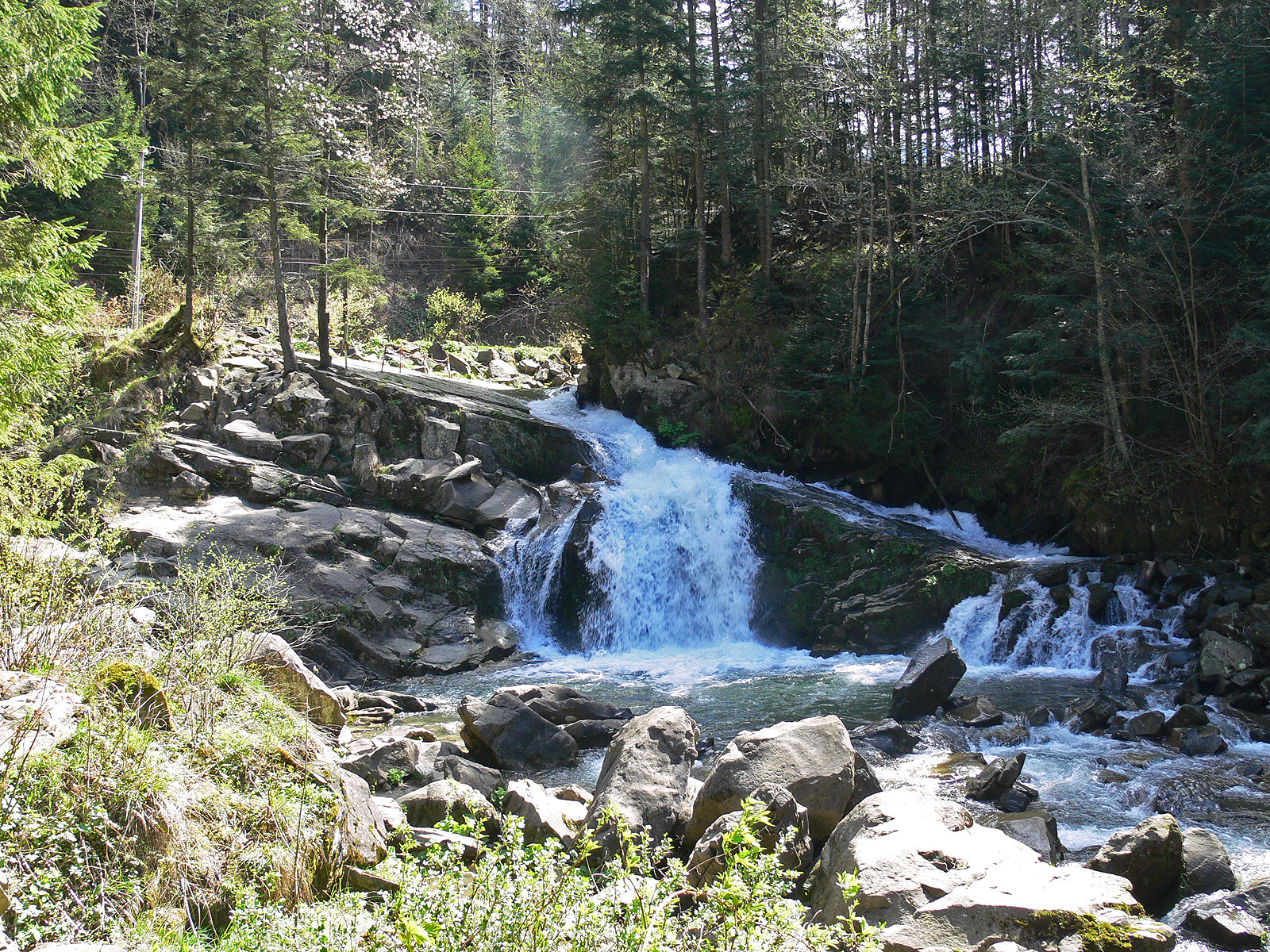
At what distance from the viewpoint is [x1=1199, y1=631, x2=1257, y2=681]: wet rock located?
10789 mm

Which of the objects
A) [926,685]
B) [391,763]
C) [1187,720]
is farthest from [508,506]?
[1187,720]

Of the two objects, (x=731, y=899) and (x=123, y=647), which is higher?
(x=123, y=647)

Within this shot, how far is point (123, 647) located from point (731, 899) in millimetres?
5150

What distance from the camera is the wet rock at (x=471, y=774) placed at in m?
8.34

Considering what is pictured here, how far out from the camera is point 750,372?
21.0m

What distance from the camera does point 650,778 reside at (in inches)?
297

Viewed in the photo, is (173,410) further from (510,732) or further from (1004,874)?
(1004,874)

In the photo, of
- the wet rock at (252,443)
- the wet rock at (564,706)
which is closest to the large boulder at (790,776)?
the wet rock at (564,706)

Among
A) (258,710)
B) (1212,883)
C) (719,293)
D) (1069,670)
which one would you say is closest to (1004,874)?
(1212,883)

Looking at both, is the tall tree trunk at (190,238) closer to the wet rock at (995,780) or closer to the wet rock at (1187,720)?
Result: the wet rock at (995,780)

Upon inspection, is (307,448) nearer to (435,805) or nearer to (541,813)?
(435,805)

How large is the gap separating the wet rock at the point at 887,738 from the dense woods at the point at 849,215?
7.31 meters

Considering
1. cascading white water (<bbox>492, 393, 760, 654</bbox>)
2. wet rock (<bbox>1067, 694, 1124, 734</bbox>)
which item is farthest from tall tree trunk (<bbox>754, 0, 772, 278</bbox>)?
wet rock (<bbox>1067, 694, 1124, 734</bbox>)

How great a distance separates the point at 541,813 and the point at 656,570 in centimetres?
1012
